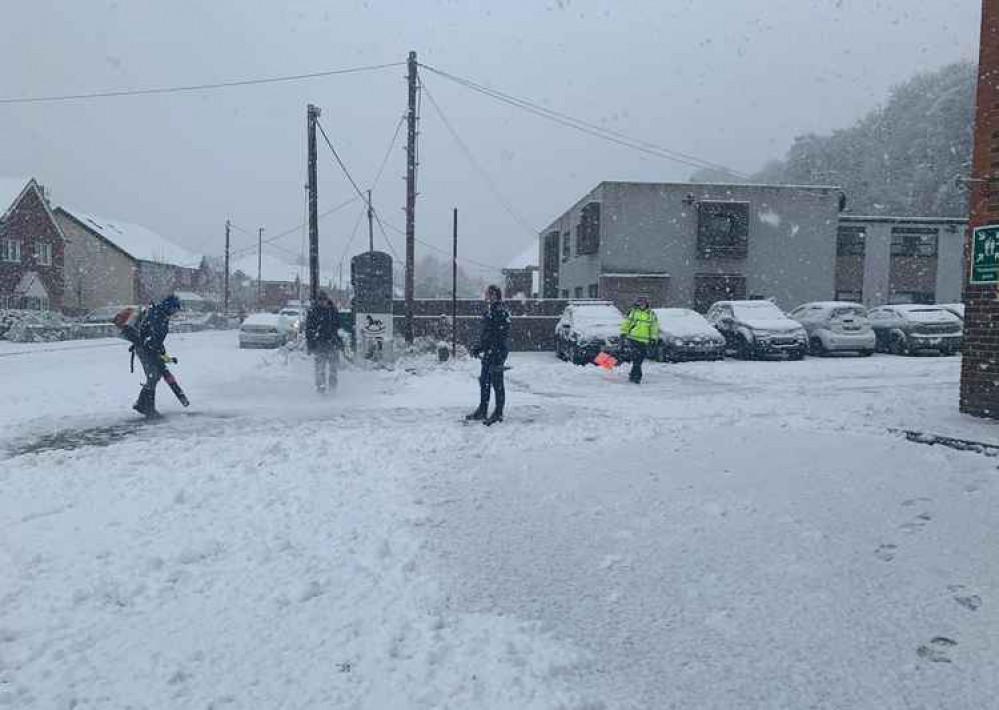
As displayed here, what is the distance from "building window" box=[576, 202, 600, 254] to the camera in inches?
1173

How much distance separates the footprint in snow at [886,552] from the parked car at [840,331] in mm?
16517

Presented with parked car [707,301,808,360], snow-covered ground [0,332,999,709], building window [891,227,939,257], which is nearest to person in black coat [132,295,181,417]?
snow-covered ground [0,332,999,709]

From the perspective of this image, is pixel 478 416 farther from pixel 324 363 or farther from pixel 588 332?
pixel 588 332

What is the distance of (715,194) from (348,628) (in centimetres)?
2945

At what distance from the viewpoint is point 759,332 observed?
18625 millimetres

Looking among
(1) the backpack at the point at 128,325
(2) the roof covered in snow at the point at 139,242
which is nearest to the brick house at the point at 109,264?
(2) the roof covered in snow at the point at 139,242

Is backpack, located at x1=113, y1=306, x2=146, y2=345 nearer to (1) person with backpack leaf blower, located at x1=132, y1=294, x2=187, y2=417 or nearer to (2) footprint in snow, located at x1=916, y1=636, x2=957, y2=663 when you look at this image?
(1) person with backpack leaf blower, located at x1=132, y1=294, x2=187, y2=417

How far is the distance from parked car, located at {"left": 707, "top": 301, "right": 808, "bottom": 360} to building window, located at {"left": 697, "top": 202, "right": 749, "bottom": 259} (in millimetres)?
9775

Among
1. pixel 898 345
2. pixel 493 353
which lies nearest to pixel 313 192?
pixel 493 353

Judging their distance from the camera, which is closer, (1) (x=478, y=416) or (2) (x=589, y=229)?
(1) (x=478, y=416)

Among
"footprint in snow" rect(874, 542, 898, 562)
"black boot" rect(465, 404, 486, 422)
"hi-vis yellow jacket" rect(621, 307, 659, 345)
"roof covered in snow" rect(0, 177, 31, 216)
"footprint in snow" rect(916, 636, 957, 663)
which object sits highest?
"roof covered in snow" rect(0, 177, 31, 216)

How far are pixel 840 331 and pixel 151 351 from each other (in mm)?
17292

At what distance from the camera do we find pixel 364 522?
5.09m

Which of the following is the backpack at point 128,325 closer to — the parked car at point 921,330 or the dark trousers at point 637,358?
the dark trousers at point 637,358
